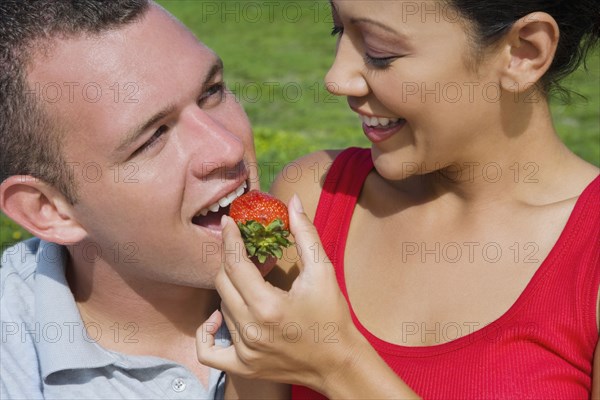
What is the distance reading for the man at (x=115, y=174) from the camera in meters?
3.21

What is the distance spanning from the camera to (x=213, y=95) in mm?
3457

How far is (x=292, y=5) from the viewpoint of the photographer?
17.0 metres

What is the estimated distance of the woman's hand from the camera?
104 inches

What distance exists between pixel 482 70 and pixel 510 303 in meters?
0.76

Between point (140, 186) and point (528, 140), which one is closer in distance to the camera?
point (528, 140)

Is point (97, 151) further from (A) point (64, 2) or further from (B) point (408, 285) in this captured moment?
(B) point (408, 285)

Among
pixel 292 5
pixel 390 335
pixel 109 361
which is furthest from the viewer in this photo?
pixel 292 5

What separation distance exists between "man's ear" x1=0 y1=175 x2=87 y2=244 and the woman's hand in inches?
38.0

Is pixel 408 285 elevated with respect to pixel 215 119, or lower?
lower

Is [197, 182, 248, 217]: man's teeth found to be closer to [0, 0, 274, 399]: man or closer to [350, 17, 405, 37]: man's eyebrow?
[0, 0, 274, 399]: man

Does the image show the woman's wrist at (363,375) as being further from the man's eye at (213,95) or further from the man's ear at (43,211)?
the man's ear at (43,211)

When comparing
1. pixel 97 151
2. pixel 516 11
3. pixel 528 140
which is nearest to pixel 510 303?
pixel 528 140

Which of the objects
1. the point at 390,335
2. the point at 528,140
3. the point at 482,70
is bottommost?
the point at 390,335

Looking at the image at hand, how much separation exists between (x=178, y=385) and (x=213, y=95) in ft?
3.93
